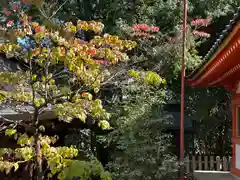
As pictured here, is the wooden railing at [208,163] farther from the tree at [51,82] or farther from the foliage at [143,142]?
the tree at [51,82]

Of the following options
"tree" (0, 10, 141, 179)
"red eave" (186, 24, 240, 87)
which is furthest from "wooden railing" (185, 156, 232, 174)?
"tree" (0, 10, 141, 179)

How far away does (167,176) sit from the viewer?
7445 mm

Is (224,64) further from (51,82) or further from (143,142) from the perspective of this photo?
(143,142)

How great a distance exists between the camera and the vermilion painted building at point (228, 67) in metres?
3.68

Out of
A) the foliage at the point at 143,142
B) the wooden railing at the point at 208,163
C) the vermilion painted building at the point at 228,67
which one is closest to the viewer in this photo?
the vermilion painted building at the point at 228,67

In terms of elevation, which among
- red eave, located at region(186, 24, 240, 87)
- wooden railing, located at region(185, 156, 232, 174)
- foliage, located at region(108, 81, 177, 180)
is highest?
red eave, located at region(186, 24, 240, 87)

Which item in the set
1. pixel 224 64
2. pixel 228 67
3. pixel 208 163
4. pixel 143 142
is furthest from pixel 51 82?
pixel 208 163

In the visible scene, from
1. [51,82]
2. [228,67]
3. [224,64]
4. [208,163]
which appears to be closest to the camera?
[51,82]

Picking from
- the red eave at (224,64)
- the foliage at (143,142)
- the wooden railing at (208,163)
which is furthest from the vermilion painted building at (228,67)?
the wooden railing at (208,163)

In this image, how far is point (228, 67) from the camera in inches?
209

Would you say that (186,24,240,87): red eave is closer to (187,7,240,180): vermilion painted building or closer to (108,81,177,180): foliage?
(187,7,240,180): vermilion painted building

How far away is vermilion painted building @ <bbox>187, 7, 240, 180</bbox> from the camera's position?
3.68m

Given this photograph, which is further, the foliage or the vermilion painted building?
the foliage

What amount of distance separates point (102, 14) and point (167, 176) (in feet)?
15.3
